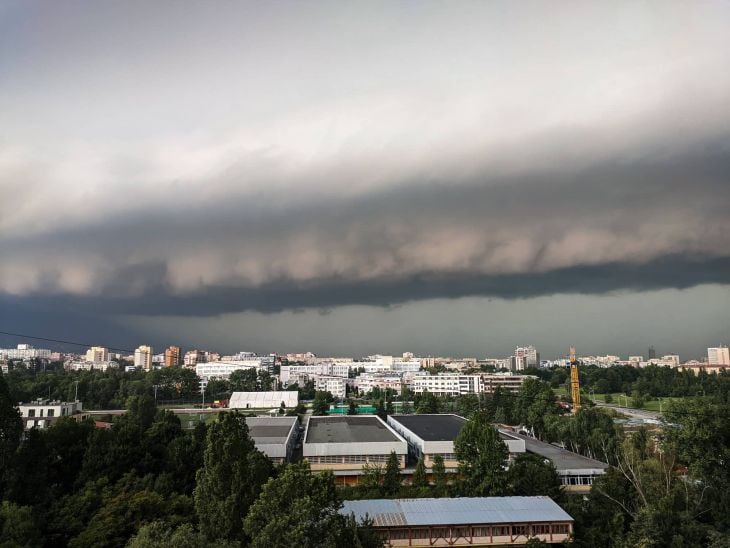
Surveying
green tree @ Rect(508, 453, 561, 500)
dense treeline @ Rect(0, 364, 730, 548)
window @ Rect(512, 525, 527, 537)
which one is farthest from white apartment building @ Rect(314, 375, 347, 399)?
window @ Rect(512, 525, 527, 537)

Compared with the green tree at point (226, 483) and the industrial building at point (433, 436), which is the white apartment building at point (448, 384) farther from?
the green tree at point (226, 483)

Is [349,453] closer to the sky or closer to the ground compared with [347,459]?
closer to the sky

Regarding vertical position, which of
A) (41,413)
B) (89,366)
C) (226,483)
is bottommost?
(89,366)

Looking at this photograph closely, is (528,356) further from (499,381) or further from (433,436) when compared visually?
(433,436)

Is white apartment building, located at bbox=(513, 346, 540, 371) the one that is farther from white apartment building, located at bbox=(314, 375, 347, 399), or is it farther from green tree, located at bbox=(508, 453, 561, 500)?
green tree, located at bbox=(508, 453, 561, 500)

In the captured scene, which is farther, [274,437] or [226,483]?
[274,437]

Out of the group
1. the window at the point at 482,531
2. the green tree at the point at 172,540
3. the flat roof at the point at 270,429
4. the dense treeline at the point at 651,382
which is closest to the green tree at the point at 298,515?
the green tree at the point at 172,540

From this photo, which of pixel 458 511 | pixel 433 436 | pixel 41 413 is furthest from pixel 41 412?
pixel 458 511
